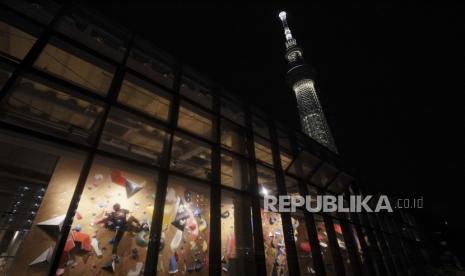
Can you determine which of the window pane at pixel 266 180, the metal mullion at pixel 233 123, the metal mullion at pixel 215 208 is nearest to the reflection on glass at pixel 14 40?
the metal mullion at pixel 215 208

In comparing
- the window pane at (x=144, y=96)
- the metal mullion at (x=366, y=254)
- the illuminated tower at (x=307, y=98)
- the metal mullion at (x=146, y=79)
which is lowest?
the metal mullion at (x=366, y=254)

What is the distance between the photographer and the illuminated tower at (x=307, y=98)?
193 feet

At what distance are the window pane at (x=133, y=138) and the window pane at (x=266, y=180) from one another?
3.18 meters

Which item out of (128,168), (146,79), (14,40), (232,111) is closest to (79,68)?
(14,40)

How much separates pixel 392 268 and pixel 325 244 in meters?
5.39

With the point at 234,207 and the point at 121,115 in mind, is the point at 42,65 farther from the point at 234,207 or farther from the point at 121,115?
the point at 234,207

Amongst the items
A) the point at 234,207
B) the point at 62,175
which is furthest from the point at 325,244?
the point at 62,175

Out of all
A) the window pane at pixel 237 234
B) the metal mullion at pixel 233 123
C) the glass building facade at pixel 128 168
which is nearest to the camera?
the glass building facade at pixel 128 168

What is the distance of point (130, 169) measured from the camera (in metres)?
4.65

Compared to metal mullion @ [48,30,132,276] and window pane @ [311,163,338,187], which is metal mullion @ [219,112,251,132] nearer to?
metal mullion @ [48,30,132,276]

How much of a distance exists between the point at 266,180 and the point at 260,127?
2.33m

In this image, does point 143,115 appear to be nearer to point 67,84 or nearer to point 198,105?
point 67,84

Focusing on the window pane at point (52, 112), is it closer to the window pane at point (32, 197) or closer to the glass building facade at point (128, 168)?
the glass building facade at point (128, 168)

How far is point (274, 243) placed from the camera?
725 cm
